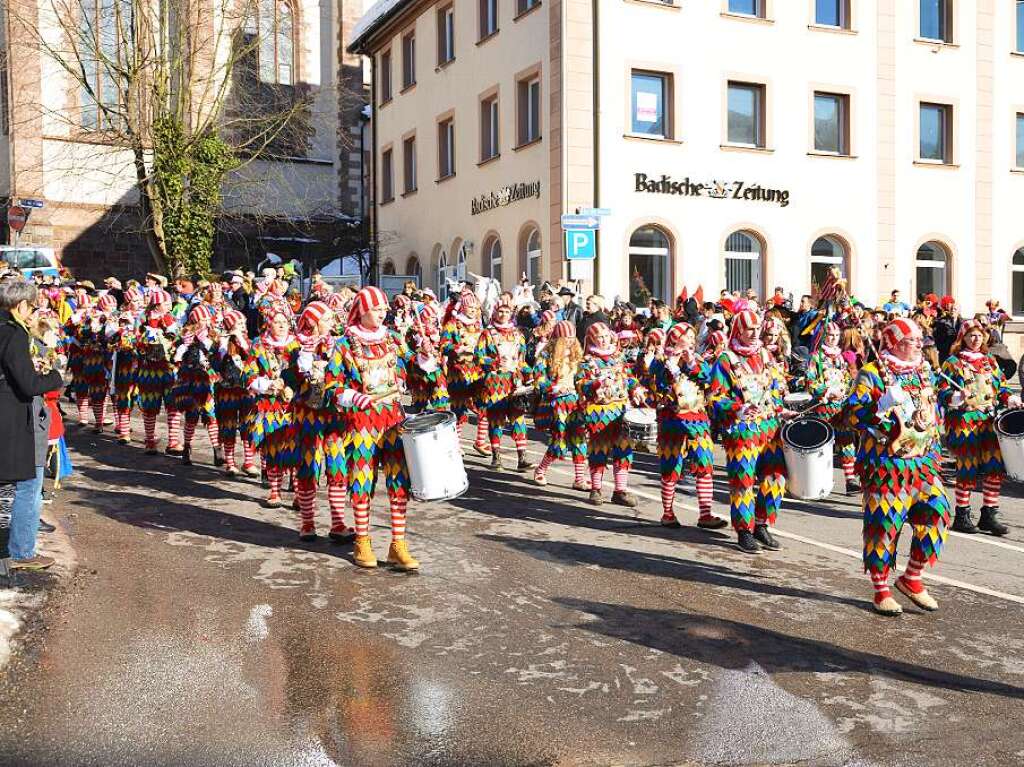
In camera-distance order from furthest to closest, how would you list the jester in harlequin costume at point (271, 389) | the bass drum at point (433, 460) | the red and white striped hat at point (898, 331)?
1. the jester in harlequin costume at point (271, 389)
2. the bass drum at point (433, 460)
3. the red and white striped hat at point (898, 331)

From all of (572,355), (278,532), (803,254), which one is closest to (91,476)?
(278,532)

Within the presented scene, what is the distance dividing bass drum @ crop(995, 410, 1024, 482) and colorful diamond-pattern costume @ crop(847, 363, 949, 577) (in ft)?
6.92

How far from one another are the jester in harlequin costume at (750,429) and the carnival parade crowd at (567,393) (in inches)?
0.6

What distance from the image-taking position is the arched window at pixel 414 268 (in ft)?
111

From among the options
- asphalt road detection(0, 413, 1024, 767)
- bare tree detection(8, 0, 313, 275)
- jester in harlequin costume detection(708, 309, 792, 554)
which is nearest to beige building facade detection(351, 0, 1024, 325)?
bare tree detection(8, 0, 313, 275)

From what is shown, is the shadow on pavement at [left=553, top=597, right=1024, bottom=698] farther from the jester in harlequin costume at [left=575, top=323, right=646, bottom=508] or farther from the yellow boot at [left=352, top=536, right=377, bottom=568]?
the jester in harlequin costume at [left=575, top=323, right=646, bottom=508]

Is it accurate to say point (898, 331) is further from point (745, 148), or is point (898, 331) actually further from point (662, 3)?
point (745, 148)

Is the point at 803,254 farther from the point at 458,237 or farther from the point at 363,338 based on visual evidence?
the point at 363,338

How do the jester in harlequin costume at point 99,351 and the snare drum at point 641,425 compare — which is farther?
the jester in harlequin costume at point 99,351

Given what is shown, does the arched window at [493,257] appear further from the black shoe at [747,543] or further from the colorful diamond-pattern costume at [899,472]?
the colorful diamond-pattern costume at [899,472]

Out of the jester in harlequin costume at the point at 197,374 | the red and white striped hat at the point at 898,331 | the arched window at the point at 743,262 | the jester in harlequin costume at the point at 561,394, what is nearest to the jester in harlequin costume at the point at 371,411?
the red and white striped hat at the point at 898,331

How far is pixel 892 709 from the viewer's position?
548 cm

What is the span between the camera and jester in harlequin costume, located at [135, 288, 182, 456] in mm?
14156

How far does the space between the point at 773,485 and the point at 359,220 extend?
33.5 m
